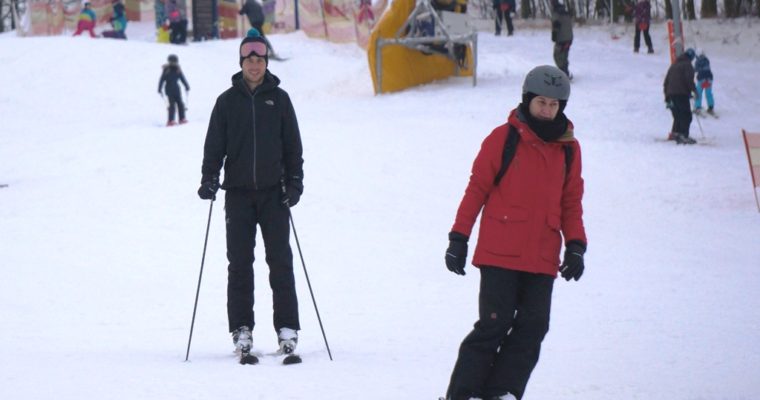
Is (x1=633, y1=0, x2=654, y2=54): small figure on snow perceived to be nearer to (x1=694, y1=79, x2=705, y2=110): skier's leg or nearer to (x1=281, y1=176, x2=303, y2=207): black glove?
(x1=694, y1=79, x2=705, y2=110): skier's leg

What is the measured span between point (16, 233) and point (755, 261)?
22.4 ft

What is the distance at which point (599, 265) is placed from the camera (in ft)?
34.2

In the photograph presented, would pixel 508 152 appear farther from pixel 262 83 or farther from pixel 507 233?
pixel 262 83

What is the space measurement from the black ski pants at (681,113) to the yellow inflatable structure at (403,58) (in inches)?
201

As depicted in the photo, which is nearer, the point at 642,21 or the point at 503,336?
the point at 503,336

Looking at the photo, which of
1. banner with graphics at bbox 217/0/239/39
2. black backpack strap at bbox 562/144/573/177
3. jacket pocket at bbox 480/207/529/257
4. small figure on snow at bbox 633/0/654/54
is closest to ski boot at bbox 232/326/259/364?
jacket pocket at bbox 480/207/529/257

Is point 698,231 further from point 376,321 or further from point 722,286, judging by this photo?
point 376,321

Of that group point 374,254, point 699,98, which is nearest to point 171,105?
point 699,98

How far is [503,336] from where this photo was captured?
4973 millimetres

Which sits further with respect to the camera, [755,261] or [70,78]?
[70,78]

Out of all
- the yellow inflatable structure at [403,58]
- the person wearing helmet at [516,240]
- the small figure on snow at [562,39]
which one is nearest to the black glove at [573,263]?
the person wearing helmet at [516,240]

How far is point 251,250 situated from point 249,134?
0.63 meters

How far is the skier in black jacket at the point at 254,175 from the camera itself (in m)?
6.15

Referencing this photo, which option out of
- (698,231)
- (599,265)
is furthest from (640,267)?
(698,231)
